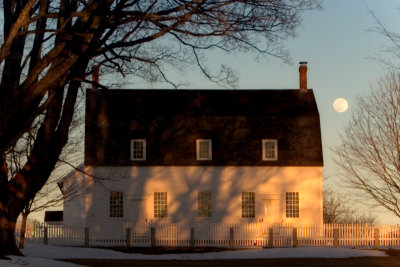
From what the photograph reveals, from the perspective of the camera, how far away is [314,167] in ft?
147

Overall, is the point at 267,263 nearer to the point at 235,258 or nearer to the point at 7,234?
the point at 235,258

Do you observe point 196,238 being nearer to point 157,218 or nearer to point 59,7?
point 157,218

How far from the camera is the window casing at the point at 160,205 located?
146 feet

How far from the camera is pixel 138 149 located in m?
45.7

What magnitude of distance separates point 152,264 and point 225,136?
1890 cm

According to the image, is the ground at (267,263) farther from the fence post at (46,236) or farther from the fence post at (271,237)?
the fence post at (46,236)

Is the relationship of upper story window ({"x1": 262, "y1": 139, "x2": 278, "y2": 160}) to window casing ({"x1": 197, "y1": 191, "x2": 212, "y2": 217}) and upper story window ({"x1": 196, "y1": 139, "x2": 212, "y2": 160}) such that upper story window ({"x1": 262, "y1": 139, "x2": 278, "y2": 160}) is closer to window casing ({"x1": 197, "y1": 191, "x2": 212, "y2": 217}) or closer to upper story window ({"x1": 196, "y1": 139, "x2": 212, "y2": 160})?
upper story window ({"x1": 196, "y1": 139, "x2": 212, "y2": 160})

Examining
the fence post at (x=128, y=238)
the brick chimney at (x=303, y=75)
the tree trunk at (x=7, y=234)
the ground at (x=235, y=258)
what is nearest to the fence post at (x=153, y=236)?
the fence post at (x=128, y=238)

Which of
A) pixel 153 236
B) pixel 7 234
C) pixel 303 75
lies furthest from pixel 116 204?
pixel 7 234

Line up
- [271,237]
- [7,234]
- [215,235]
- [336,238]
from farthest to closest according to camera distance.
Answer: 1. [215,235]
2. [271,237]
3. [336,238]
4. [7,234]

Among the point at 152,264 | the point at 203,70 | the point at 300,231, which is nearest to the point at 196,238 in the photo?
the point at 300,231

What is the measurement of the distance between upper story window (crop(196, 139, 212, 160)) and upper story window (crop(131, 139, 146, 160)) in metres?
2.99

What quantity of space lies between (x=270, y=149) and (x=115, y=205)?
356 inches

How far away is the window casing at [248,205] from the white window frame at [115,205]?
6601mm
